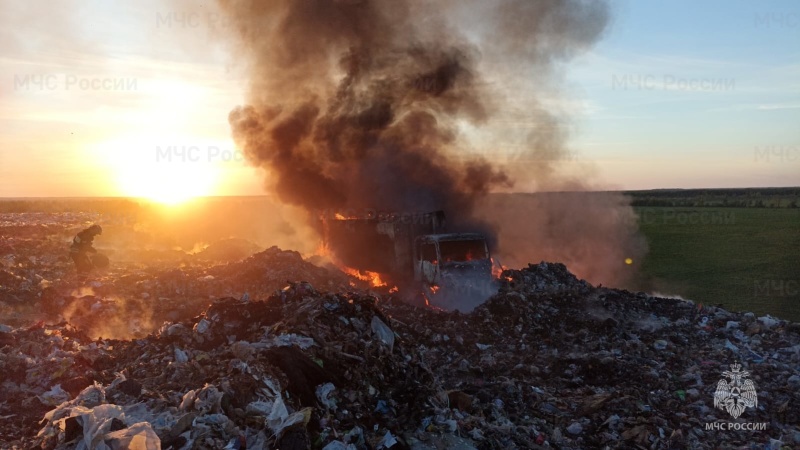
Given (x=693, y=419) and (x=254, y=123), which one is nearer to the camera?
(x=693, y=419)

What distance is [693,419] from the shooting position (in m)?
7.55

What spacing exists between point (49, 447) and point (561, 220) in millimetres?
23249

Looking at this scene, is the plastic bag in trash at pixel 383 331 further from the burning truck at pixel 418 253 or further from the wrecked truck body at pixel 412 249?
the wrecked truck body at pixel 412 249

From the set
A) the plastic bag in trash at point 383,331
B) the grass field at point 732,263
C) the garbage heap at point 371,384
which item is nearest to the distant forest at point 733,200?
the grass field at point 732,263

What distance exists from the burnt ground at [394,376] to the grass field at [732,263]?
20.2 feet

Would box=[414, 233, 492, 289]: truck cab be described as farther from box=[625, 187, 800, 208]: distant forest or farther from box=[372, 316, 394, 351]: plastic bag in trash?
box=[625, 187, 800, 208]: distant forest

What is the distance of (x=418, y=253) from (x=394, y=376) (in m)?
8.45

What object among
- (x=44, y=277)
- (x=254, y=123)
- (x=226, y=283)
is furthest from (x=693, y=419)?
(x=254, y=123)

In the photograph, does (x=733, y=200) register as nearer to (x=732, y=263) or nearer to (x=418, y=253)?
(x=732, y=263)

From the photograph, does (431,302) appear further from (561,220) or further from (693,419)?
(561,220)

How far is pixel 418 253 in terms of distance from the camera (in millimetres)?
15367

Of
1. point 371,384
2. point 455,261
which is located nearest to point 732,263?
point 455,261

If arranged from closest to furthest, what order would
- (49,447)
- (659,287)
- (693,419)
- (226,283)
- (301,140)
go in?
1. (49,447)
2. (693,419)
3. (226,283)
4. (659,287)
5. (301,140)

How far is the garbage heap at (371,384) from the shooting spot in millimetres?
5457
